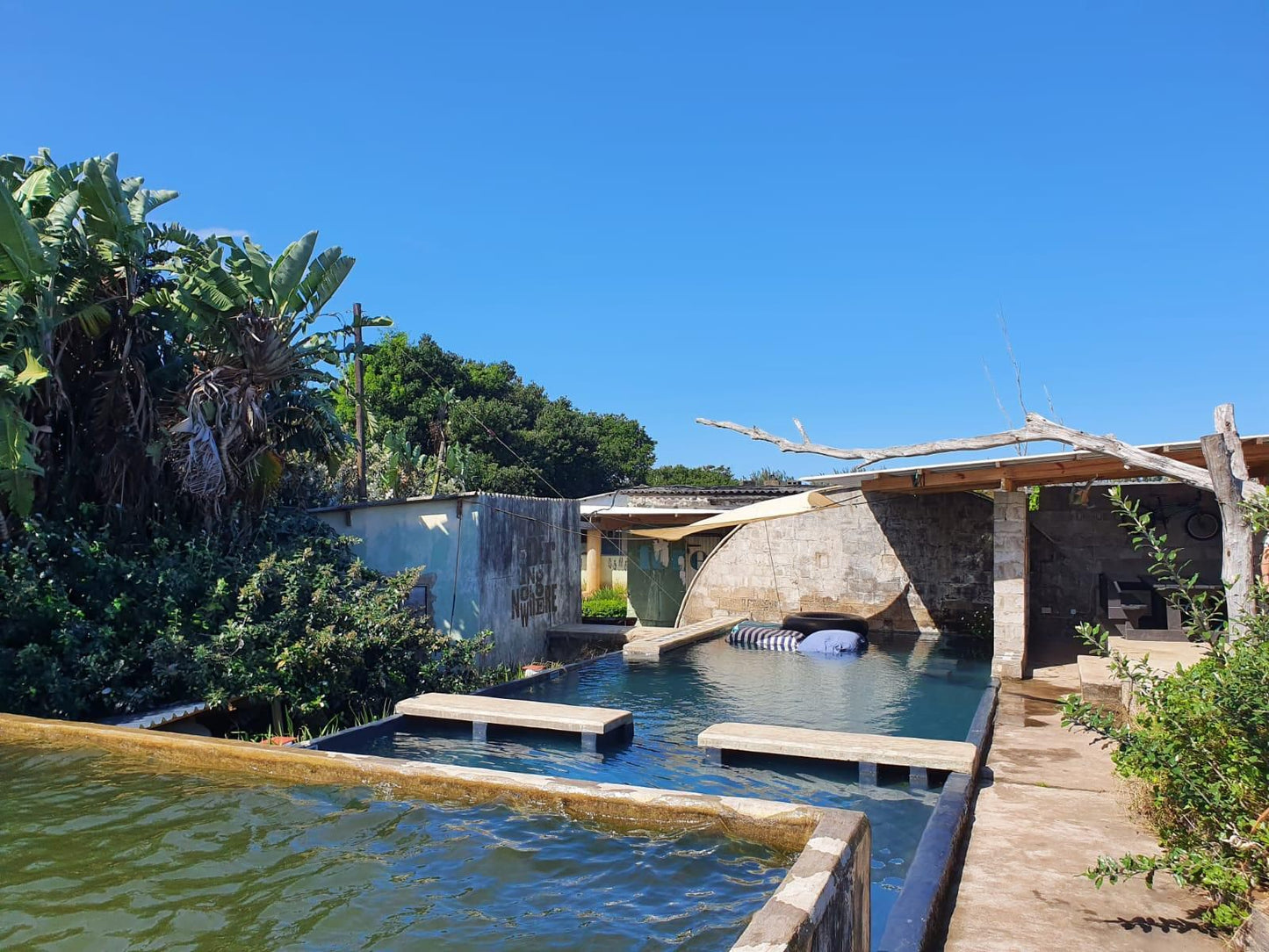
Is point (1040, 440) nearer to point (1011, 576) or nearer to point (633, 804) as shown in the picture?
point (633, 804)

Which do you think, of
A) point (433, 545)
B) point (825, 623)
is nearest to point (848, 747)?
point (433, 545)

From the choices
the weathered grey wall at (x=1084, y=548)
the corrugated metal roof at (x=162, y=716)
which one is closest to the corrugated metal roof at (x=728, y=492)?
the weathered grey wall at (x=1084, y=548)

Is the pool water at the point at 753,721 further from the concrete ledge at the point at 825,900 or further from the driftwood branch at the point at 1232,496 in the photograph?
the driftwood branch at the point at 1232,496

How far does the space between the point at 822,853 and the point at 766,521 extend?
13.8m

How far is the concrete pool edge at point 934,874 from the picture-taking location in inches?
152

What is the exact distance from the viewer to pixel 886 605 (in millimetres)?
16312

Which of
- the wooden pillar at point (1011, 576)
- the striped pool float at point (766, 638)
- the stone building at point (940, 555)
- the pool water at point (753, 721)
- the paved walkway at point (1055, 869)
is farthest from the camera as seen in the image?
the striped pool float at point (766, 638)

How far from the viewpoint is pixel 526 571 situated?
13.9 metres

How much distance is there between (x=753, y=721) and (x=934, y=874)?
510 cm

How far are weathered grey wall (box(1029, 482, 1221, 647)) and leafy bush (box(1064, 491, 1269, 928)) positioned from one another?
10662mm

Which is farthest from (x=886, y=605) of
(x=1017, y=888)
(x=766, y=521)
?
(x=1017, y=888)

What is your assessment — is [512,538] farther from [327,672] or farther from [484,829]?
[484,829]

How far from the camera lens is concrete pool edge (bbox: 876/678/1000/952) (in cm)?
387

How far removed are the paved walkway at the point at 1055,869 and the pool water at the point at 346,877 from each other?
111 centimetres
